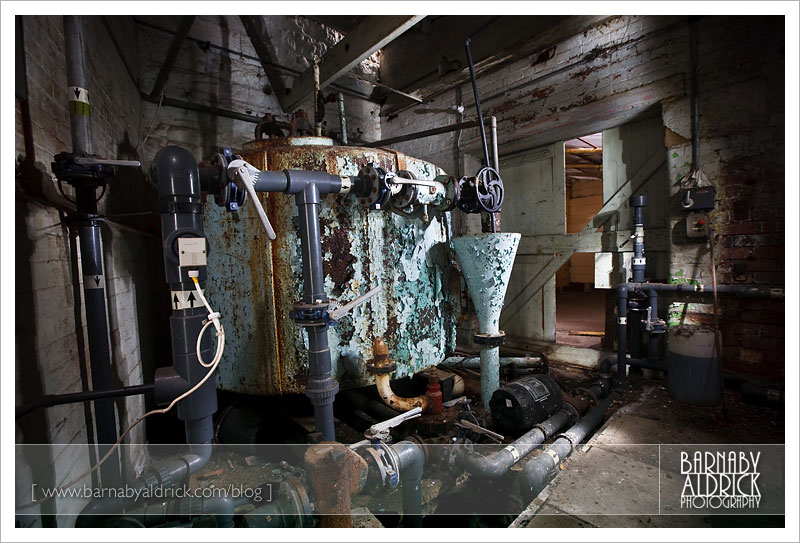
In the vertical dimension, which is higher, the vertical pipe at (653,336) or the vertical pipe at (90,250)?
the vertical pipe at (90,250)

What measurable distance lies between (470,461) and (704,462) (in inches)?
46.0

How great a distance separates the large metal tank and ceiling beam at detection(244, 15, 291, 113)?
77.6 inches

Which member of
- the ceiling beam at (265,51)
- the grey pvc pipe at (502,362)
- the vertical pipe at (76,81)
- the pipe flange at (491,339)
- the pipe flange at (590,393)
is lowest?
the pipe flange at (590,393)

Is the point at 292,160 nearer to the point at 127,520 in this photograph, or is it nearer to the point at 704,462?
the point at 127,520

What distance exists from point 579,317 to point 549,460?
444 cm

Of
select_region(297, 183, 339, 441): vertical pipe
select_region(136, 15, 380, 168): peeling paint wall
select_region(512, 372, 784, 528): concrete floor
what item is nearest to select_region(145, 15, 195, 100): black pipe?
select_region(136, 15, 380, 168): peeling paint wall

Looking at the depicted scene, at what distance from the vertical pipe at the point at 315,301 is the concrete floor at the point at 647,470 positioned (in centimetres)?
100

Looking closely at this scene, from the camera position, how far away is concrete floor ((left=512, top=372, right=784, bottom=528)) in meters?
1.47

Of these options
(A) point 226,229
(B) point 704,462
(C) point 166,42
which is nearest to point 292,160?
(A) point 226,229

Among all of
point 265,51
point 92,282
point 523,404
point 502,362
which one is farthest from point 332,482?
point 265,51

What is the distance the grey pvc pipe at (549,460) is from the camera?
6.08 feet

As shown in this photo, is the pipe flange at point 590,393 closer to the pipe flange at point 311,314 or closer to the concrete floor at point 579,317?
the concrete floor at point 579,317

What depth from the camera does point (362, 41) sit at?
2828mm

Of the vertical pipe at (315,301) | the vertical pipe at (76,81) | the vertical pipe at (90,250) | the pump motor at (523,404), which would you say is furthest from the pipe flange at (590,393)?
the vertical pipe at (76,81)
